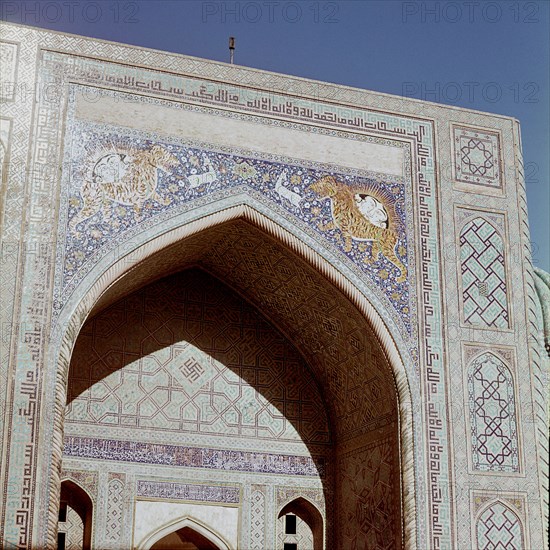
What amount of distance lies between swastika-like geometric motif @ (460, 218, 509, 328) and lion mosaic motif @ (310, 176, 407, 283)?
525 mm

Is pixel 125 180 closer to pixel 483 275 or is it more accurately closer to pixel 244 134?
pixel 244 134

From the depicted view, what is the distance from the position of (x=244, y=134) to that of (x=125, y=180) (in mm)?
971

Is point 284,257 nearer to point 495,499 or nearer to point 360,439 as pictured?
point 360,439

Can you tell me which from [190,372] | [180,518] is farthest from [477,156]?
[180,518]

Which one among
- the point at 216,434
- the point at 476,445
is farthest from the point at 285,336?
the point at 476,445

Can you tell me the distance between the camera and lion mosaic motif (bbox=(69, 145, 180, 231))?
674cm

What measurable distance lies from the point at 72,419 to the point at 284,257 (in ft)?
6.24

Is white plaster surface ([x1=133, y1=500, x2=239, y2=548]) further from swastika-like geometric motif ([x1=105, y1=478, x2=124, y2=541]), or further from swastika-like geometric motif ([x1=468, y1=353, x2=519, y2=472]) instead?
swastika-like geometric motif ([x1=468, y1=353, x2=519, y2=472])

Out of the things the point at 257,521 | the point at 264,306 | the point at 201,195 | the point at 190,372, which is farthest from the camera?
the point at 264,306

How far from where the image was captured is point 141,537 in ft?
23.8

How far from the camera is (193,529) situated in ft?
24.4

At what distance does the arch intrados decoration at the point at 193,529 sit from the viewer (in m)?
7.29

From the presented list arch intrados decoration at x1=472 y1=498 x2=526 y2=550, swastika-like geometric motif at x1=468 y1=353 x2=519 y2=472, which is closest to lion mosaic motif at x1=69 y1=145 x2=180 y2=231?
swastika-like geometric motif at x1=468 y1=353 x2=519 y2=472

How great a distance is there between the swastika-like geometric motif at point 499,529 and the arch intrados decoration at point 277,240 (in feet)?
1.70
